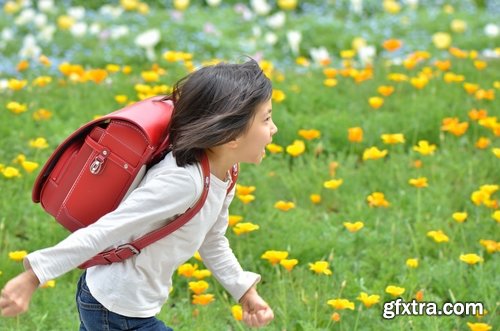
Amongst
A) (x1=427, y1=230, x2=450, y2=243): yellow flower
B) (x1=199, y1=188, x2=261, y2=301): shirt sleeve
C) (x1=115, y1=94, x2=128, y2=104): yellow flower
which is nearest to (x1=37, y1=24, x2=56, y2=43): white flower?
(x1=115, y1=94, x2=128, y2=104): yellow flower

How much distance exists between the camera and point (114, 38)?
703 cm

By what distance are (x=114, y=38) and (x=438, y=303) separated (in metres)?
4.23

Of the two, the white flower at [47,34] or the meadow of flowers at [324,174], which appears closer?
the meadow of flowers at [324,174]

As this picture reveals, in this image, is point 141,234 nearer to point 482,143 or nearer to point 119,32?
point 482,143

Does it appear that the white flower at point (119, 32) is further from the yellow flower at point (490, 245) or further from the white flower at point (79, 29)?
the yellow flower at point (490, 245)

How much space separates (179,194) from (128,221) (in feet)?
0.48

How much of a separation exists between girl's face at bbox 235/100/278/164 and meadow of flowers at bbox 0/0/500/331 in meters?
0.74

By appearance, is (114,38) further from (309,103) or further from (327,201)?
(327,201)

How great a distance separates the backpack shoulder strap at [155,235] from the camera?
2.41 m

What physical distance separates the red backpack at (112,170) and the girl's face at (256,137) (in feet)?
0.36

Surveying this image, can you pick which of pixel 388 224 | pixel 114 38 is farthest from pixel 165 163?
pixel 114 38

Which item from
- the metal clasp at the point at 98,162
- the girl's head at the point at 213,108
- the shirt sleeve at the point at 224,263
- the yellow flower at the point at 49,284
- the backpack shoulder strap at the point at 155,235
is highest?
the girl's head at the point at 213,108

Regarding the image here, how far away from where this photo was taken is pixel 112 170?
2408 mm

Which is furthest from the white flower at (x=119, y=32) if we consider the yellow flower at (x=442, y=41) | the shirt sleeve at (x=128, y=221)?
the shirt sleeve at (x=128, y=221)
